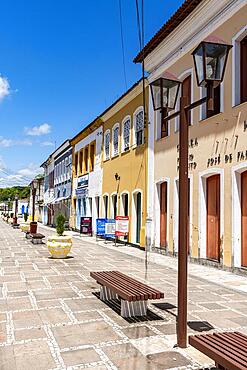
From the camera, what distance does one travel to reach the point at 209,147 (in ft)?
35.2

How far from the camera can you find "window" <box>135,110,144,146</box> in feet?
52.6

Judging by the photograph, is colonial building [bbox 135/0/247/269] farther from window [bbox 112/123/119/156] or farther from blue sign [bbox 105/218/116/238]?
window [bbox 112/123/119/156]

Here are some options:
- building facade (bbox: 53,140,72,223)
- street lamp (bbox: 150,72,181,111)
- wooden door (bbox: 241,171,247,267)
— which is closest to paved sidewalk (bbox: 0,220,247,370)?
wooden door (bbox: 241,171,247,267)

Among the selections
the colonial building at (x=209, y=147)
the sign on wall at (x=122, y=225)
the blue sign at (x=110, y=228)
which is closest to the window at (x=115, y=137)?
the blue sign at (x=110, y=228)

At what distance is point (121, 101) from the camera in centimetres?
1812

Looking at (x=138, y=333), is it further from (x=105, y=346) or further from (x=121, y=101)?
(x=121, y=101)

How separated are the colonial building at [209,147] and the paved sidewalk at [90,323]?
2108mm

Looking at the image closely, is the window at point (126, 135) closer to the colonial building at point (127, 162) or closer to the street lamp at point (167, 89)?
the colonial building at point (127, 162)

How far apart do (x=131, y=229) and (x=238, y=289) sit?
945cm

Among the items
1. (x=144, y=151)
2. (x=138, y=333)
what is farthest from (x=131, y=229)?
(x=138, y=333)

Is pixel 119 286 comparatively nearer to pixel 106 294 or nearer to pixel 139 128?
pixel 106 294

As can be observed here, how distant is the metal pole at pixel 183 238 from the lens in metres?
4.13

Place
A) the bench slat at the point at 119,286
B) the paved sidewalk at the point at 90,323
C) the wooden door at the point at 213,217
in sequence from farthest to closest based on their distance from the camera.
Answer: the wooden door at the point at 213,217, the bench slat at the point at 119,286, the paved sidewalk at the point at 90,323

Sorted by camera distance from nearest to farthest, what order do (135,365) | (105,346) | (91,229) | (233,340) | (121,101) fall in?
(233,340) → (135,365) → (105,346) → (121,101) → (91,229)
